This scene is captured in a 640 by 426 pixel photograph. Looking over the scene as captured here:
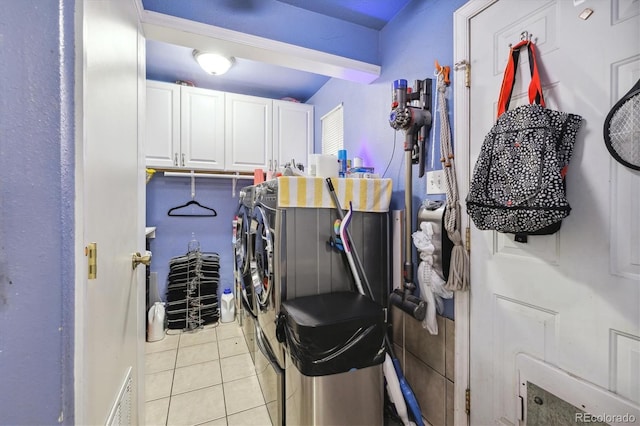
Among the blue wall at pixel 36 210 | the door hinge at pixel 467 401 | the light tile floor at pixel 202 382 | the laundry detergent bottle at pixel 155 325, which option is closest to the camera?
the blue wall at pixel 36 210

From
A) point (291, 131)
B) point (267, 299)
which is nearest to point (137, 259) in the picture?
point (267, 299)

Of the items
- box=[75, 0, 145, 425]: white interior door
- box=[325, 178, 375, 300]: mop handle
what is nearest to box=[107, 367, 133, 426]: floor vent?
box=[75, 0, 145, 425]: white interior door

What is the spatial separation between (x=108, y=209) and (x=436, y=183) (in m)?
1.42

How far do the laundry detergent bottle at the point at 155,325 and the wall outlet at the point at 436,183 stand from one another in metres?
2.72

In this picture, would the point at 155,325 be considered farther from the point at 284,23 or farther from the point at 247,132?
the point at 284,23

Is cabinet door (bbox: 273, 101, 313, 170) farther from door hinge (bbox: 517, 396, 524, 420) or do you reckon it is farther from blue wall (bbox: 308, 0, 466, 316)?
door hinge (bbox: 517, 396, 524, 420)

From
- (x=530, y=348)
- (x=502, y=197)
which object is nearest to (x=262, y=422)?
(x=530, y=348)

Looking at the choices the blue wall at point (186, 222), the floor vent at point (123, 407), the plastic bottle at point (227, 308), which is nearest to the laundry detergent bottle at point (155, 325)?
the blue wall at point (186, 222)

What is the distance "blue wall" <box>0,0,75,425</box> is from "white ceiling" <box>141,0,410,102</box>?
1189 mm

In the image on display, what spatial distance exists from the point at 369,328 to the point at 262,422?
100cm

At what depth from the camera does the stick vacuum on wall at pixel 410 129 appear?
146cm

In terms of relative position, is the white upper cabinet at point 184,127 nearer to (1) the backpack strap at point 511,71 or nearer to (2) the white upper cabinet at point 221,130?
(2) the white upper cabinet at point 221,130

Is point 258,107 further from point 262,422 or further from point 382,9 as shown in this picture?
point 262,422

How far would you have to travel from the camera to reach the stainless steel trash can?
3.80ft
